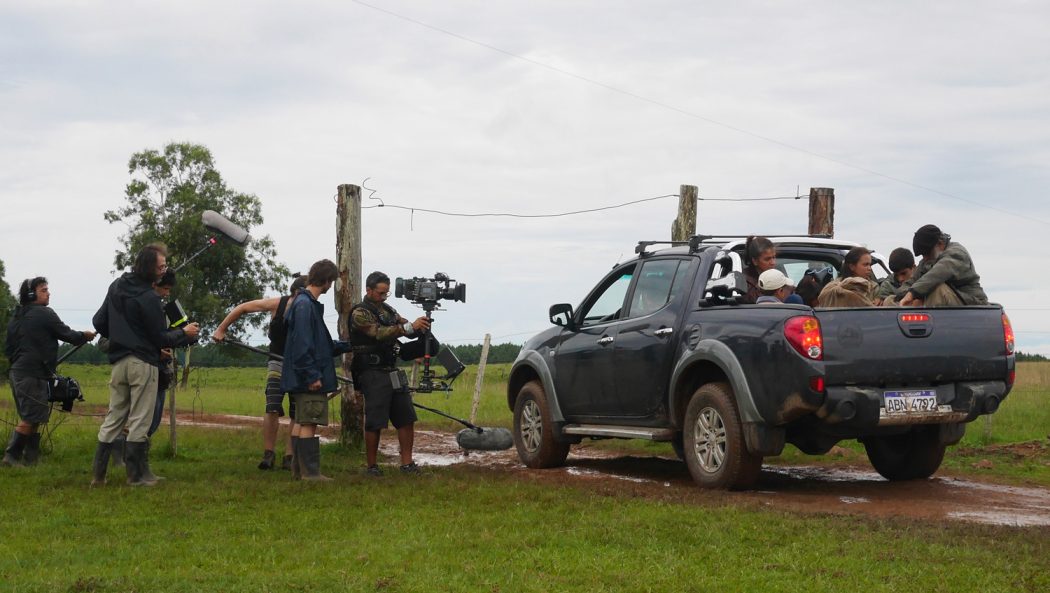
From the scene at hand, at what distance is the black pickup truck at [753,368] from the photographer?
8.34 m

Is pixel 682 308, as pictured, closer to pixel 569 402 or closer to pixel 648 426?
pixel 648 426

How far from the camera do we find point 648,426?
10047 millimetres

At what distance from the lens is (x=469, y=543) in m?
6.81

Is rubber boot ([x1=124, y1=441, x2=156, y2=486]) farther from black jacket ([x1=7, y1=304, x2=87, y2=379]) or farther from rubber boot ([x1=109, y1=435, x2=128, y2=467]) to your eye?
black jacket ([x1=7, y1=304, x2=87, y2=379])

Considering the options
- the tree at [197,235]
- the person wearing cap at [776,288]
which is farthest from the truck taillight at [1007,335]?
the tree at [197,235]

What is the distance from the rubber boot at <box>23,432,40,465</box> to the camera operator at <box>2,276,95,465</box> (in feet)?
0.36

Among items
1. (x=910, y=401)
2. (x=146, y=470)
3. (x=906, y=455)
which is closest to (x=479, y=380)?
(x=146, y=470)

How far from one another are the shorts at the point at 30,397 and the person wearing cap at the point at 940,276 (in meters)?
7.89

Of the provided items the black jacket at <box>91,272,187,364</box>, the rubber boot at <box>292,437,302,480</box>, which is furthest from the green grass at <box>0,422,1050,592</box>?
the black jacket at <box>91,272,187,364</box>

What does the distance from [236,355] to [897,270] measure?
4178 cm

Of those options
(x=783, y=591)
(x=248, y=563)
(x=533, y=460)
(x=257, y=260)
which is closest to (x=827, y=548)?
(x=783, y=591)

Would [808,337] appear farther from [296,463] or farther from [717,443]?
[296,463]

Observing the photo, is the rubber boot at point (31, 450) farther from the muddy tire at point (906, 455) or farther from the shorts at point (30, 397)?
the muddy tire at point (906, 455)

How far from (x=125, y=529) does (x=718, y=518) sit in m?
3.74
